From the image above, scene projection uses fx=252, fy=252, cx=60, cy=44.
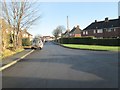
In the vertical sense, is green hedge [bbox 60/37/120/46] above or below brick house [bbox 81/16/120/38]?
below

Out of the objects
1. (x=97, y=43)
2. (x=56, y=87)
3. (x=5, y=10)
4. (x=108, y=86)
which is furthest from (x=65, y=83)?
(x=97, y=43)

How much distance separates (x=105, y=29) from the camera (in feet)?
273

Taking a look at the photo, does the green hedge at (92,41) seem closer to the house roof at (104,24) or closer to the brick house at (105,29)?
the brick house at (105,29)

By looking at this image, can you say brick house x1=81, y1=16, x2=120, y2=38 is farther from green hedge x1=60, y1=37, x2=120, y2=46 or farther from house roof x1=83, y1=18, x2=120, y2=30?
green hedge x1=60, y1=37, x2=120, y2=46

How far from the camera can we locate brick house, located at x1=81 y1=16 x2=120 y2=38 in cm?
7844

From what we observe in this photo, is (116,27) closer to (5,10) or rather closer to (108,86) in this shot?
(5,10)

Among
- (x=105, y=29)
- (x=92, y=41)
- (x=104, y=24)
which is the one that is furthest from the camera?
(x=104, y=24)

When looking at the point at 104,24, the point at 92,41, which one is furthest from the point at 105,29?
the point at 92,41

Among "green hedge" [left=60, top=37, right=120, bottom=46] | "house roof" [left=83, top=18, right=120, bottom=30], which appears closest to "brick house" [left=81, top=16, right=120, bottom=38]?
"house roof" [left=83, top=18, right=120, bottom=30]

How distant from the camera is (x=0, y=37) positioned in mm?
27688

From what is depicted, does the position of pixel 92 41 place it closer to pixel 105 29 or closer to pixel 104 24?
pixel 105 29

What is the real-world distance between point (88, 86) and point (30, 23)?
1421 inches

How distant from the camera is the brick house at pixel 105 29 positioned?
7844 cm

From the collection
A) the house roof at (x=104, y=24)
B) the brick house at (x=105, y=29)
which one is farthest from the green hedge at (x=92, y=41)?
the house roof at (x=104, y=24)
